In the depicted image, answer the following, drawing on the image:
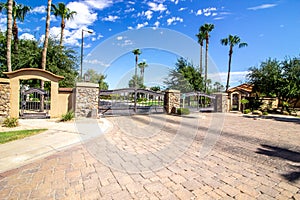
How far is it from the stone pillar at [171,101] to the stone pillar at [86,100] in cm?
653

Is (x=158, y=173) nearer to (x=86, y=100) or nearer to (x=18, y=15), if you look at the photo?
(x=86, y=100)

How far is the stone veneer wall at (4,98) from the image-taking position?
30.5ft

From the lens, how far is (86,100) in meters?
10.9

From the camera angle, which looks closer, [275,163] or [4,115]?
[275,163]

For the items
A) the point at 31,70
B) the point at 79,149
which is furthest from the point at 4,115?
the point at 79,149

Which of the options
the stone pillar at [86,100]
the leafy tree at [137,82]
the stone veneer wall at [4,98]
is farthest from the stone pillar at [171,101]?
the leafy tree at [137,82]

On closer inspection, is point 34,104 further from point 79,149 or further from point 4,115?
point 79,149

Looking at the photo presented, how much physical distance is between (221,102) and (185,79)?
6389mm

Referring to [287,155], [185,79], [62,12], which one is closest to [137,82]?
[185,79]

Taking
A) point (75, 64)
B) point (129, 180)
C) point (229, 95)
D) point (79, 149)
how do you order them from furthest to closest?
1. point (229, 95)
2. point (75, 64)
3. point (79, 149)
4. point (129, 180)

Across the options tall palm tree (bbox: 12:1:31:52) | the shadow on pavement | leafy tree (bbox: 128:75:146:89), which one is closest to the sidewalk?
the shadow on pavement

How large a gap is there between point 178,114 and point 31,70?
10992 millimetres

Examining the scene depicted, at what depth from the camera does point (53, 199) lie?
2.72 meters

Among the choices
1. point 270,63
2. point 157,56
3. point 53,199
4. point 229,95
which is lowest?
point 53,199
